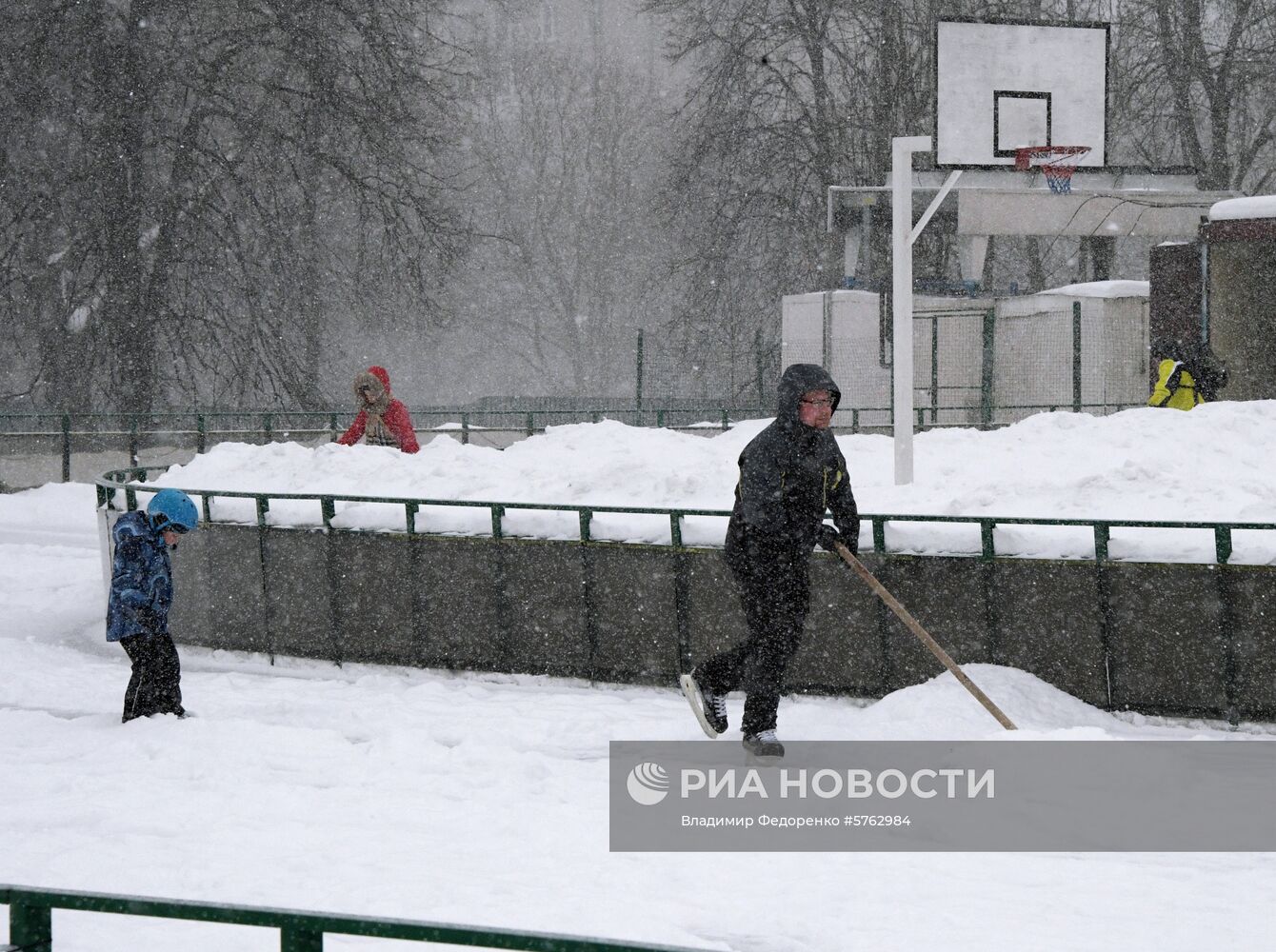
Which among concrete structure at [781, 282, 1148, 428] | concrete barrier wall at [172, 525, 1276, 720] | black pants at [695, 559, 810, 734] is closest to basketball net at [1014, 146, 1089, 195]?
concrete structure at [781, 282, 1148, 428]

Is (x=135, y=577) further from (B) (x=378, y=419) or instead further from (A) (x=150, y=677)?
(B) (x=378, y=419)

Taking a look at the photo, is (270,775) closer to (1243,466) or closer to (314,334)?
(1243,466)

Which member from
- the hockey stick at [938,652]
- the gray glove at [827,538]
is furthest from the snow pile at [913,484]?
the gray glove at [827,538]

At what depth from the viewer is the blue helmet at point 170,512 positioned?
8922 mm

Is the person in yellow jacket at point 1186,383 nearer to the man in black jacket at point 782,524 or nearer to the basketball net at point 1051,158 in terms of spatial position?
the basketball net at point 1051,158

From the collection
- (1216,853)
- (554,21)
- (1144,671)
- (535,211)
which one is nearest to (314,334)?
(1144,671)

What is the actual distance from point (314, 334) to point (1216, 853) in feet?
82.7

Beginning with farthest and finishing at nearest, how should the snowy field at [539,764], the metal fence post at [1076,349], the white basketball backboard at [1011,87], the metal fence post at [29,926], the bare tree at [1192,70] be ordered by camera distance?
1. the bare tree at [1192,70]
2. the metal fence post at [1076,349]
3. the white basketball backboard at [1011,87]
4. the snowy field at [539,764]
5. the metal fence post at [29,926]

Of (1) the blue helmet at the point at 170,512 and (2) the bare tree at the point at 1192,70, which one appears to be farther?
(2) the bare tree at the point at 1192,70

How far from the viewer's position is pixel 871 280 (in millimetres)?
30984

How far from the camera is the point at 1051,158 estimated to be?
1562 cm

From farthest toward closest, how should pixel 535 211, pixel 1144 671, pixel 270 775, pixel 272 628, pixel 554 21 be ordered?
1. pixel 554 21
2. pixel 535 211
3. pixel 272 628
4. pixel 1144 671
5. pixel 270 775

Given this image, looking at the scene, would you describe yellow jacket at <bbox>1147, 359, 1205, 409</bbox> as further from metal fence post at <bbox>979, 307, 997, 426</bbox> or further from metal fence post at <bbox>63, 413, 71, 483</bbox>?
metal fence post at <bbox>63, 413, 71, 483</bbox>

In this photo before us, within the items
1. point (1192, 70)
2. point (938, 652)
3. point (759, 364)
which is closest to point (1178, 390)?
point (938, 652)
